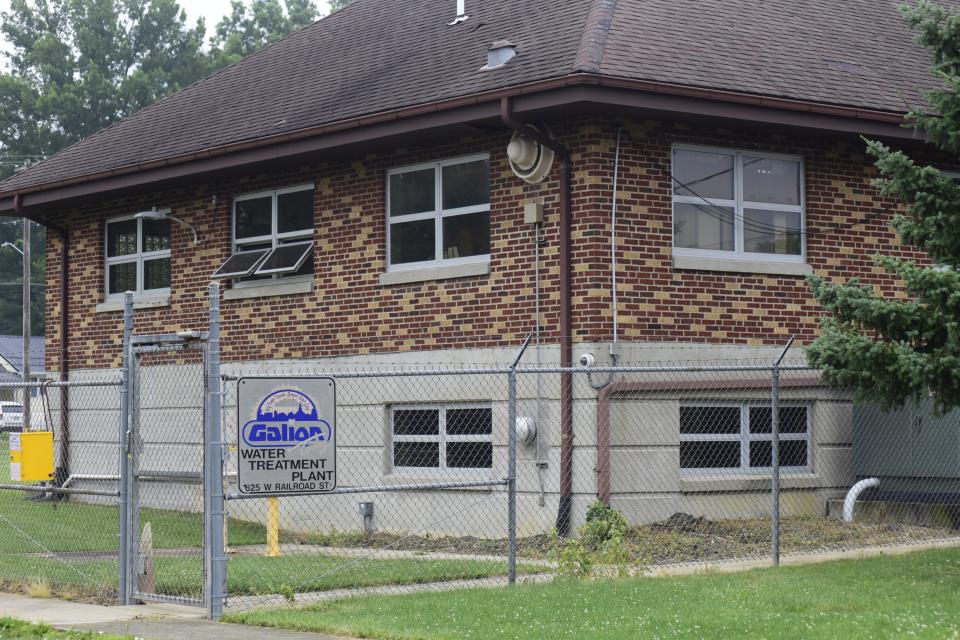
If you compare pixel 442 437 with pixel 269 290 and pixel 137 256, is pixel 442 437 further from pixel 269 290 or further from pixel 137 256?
pixel 137 256

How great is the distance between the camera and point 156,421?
20.2 metres

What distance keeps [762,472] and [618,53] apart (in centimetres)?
489

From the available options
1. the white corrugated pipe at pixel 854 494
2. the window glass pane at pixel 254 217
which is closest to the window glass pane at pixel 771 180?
the white corrugated pipe at pixel 854 494

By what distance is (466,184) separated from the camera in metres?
16.5

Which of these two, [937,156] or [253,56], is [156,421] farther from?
[937,156]

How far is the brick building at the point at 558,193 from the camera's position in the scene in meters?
15.1

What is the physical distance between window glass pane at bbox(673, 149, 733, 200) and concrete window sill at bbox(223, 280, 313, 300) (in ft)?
16.3

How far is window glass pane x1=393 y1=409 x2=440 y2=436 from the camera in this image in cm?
1670

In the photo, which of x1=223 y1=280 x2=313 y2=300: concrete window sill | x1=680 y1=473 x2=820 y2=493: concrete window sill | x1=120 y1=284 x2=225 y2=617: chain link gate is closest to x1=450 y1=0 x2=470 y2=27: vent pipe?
x1=223 y1=280 x2=313 y2=300: concrete window sill

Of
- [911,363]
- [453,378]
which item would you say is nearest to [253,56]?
[453,378]

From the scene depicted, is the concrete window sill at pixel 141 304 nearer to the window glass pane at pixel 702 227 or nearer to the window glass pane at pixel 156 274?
the window glass pane at pixel 156 274

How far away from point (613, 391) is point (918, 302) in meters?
3.98

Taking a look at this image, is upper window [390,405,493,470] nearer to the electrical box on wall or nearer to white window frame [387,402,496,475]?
white window frame [387,402,496,475]

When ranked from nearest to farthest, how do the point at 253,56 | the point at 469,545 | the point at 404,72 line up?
the point at 469,545 < the point at 404,72 < the point at 253,56
